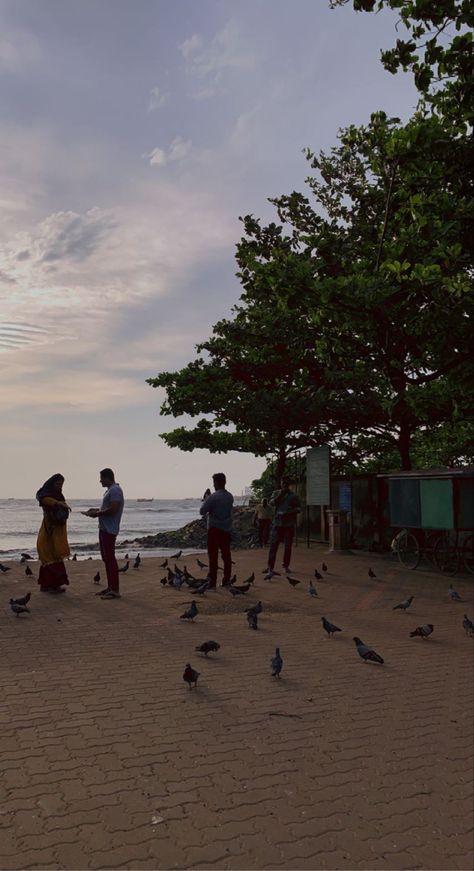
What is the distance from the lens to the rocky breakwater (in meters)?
33.5

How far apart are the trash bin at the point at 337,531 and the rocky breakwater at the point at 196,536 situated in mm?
11279

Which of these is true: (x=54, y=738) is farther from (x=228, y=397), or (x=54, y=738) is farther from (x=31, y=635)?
(x=228, y=397)

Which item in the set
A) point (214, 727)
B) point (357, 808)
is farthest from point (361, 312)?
point (357, 808)

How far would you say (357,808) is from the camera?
4.05 metres

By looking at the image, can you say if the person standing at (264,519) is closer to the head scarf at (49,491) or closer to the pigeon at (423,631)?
the head scarf at (49,491)

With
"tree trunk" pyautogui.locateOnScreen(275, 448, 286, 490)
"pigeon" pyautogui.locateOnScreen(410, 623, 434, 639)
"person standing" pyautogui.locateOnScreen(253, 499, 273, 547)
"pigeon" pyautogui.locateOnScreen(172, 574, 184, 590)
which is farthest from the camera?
"tree trunk" pyautogui.locateOnScreen(275, 448, 286, 490)

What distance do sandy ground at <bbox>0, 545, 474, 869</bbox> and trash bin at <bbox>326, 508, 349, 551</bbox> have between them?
34.3 ft

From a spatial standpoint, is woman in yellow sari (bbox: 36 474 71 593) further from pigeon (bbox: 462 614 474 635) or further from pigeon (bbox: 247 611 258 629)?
pigeon (bbox: 462 614 474 635)

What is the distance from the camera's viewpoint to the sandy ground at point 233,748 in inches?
143

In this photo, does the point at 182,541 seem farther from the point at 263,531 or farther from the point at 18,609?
the point at 18,609

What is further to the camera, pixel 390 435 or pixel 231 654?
pixel 390 435

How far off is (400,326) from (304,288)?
2.60 meters

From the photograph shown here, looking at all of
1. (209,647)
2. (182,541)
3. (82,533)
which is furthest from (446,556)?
(82,533)

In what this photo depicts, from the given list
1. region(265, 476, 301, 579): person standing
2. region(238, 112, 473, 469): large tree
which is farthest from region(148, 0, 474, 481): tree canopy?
region(265, 476, 301, 579): person standing
